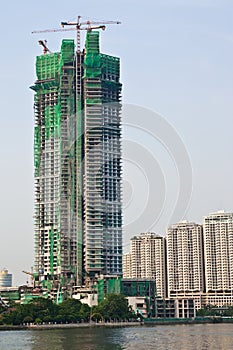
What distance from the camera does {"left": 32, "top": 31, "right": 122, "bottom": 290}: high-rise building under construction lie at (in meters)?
121

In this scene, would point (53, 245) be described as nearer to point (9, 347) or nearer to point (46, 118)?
point (46, 118)

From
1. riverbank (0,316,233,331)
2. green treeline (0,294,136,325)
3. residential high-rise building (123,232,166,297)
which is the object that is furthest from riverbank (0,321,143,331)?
residential high-rise building (123,232,166,297)

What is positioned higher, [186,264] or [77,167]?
[77,167]

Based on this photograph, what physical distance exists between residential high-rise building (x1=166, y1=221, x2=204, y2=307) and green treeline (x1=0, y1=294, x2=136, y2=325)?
131ft

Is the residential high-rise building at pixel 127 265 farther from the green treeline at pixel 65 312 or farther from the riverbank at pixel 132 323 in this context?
the green treeline at pixel 65 312

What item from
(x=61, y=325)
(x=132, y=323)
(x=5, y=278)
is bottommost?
(x=132, y=323)

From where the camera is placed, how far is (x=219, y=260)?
149750 millimetres

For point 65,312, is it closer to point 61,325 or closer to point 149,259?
point 61,325

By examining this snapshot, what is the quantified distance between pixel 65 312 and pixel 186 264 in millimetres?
54959

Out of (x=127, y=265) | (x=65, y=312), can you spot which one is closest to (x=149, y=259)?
(x=127, y=265)

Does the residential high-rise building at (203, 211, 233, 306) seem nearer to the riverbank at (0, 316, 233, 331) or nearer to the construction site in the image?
the riverbank at (0, 316, 233, 331)

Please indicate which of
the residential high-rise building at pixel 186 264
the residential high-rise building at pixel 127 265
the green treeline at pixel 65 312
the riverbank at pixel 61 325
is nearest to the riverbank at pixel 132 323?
the riverbank at pixel 61 325

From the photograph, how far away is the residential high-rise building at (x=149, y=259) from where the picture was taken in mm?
155750

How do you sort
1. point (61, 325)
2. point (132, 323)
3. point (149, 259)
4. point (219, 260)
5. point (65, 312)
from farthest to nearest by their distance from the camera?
point (149, 259), point (219, 260), point (132, 323), point (65, 312), point (61, 325)
